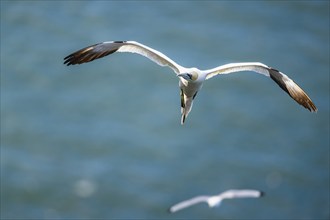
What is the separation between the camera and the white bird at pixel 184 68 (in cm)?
2030

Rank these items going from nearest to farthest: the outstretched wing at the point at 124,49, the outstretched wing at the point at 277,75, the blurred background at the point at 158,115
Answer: the outstretched wing at the point at 124,49 → the outstretched wing at the point at 277,75 → the blurred background at the point at 158,115

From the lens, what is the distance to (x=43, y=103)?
142 feet

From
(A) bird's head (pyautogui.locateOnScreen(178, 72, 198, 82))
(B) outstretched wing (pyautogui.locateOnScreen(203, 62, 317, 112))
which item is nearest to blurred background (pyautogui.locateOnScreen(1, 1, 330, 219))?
(B) outstretched wing (pyautogui.locateOnScreen(203, 62, 317, 112))

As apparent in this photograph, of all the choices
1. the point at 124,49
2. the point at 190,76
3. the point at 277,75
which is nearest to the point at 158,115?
the point at 277,75

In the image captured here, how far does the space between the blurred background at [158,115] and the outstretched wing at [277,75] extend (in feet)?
54.3

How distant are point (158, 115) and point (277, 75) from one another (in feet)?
69.5

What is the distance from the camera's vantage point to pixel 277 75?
853 inches

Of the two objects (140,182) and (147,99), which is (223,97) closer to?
(147,99)

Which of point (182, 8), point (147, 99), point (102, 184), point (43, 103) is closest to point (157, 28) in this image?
point (182, 8)

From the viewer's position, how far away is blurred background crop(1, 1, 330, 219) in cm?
3888

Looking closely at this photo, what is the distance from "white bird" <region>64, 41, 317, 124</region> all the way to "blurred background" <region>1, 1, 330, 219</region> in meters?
16.6

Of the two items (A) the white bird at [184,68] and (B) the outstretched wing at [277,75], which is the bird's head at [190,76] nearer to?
(A) the white bird at [184,68]

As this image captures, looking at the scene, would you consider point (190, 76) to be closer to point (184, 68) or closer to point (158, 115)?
point (184, 68)

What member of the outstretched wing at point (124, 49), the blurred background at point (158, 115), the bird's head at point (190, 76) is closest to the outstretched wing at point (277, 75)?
the bird's head at point (190, 76)
